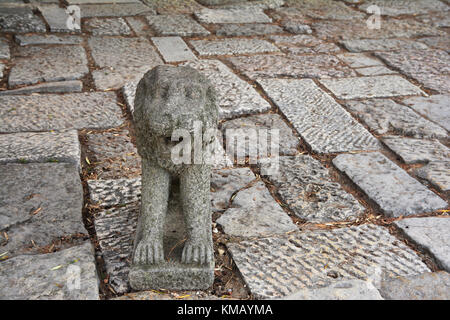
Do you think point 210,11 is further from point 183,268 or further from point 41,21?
point 183,268

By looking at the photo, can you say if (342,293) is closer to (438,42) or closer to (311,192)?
(311,192)

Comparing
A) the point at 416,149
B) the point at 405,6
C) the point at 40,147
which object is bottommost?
the point at 416,149

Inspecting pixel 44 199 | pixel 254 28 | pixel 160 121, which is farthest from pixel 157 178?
pixel 254 28

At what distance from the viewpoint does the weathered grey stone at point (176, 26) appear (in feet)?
19.0

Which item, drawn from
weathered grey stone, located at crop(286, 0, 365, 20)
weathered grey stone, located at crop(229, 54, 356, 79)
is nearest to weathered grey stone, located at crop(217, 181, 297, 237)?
weathered grey stone, located at crop(229, 54, 356, 79)

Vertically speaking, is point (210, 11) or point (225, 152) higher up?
point (210, 11)

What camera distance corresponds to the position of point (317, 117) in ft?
13.3

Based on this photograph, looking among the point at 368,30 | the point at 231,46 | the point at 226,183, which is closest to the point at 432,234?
the point at 226,183

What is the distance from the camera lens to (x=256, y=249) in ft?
8.45

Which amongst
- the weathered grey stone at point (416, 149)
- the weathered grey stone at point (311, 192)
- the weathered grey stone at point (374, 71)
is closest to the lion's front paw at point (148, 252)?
the weathered grey stone at point (311, 192)

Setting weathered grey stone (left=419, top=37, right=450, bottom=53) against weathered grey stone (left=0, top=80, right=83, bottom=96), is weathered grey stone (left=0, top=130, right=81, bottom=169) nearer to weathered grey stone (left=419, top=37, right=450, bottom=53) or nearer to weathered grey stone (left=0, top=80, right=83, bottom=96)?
weathered grey stone (left=0, top=80, right=83, bottom=96)

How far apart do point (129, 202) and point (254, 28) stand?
377 centimetres

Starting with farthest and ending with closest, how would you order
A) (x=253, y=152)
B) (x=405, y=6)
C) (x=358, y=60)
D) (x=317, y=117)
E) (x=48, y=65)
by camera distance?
(x=405, y=6) → (x=358, y=60) → (x=48, y=65) → (x=317, y=117) → (x=253, y=152)

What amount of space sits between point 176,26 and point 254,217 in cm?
375
